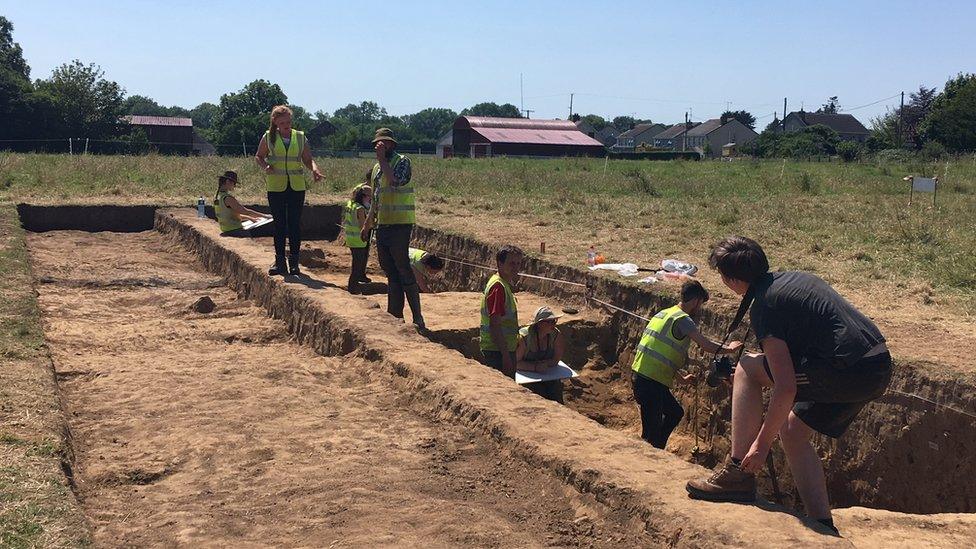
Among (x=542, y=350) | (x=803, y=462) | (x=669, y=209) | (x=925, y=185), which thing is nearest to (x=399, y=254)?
(x=542, y=350)

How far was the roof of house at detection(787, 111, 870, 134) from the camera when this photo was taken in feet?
364

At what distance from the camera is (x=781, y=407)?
14.7 feet

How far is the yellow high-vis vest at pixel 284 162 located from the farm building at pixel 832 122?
346 feet

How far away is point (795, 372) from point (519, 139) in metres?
68.9

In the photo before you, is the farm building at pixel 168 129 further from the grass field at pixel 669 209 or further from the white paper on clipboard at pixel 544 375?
the white paper on clipboard at pixel 544 375

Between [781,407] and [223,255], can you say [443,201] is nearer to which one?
[223,255]

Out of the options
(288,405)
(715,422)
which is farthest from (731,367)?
(715,422)

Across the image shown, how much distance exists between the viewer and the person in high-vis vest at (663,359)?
7551 mm

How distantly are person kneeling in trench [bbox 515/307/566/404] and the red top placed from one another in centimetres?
44

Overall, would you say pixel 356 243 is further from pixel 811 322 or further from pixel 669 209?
pixel 669 209

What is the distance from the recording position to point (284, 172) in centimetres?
1037

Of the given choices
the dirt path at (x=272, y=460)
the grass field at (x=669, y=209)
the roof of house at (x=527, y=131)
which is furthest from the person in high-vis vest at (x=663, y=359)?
the roof of house at (x=527, y=131)

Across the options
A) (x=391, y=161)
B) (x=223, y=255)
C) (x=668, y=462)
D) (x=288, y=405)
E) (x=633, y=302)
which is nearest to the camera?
(x=668, y=462)

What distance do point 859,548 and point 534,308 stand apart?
282 inches
